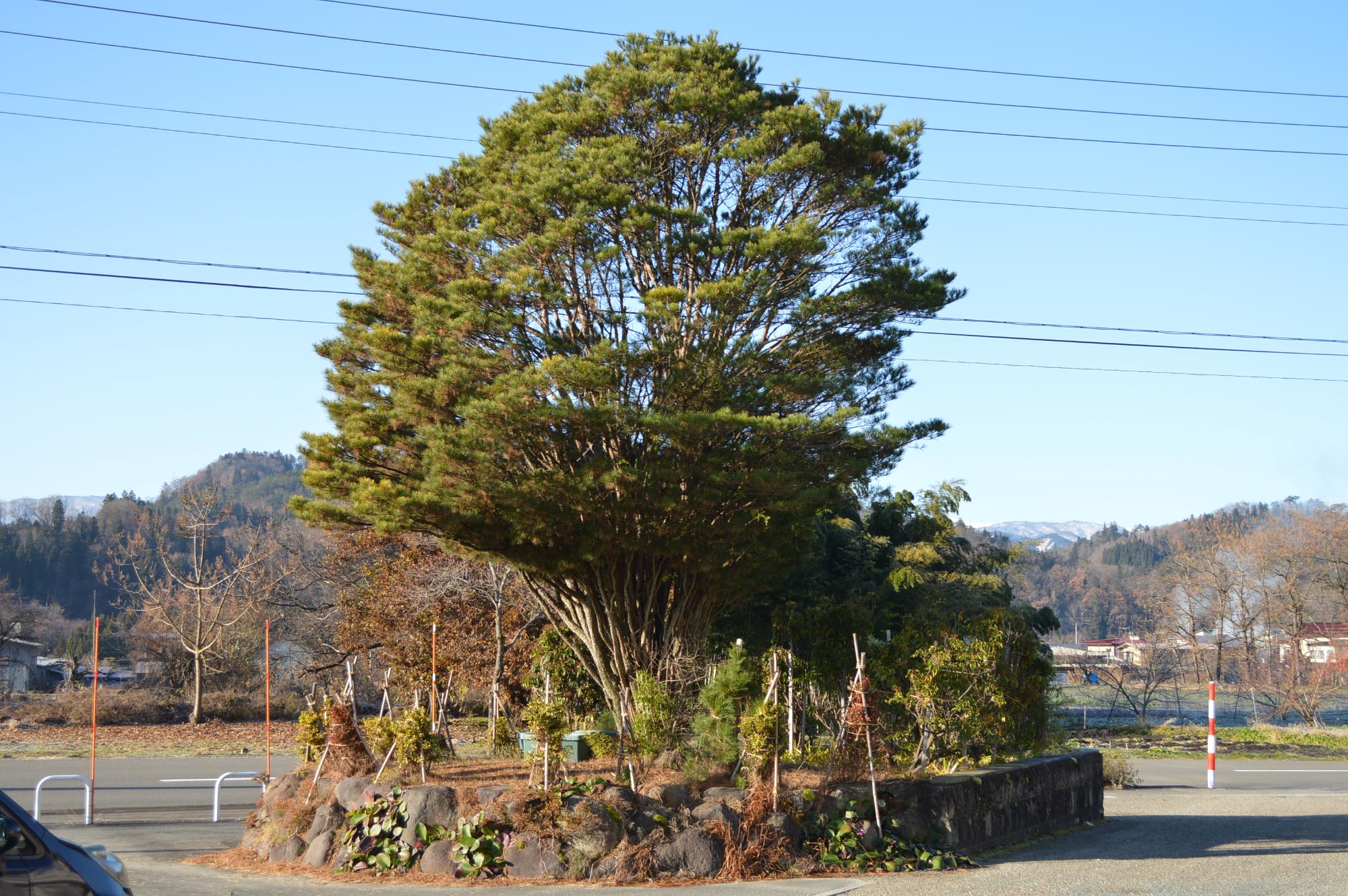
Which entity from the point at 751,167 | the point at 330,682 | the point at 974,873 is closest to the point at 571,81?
the point at 751,167

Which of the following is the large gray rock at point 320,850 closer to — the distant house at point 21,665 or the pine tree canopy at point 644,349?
the pine tree canopy at point 644,349

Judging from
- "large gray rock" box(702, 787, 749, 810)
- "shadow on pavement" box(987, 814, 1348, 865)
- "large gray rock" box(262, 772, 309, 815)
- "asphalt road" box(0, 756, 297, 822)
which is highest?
"large gray rock" box(702, 787, 749, 810)

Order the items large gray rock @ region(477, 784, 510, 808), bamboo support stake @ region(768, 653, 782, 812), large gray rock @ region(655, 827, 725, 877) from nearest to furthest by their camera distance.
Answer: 1. large gray rock @ region(655, 827, 725, 877)
2. large gray rock @ region(477, 784, 510, 808)
3. bamboo support stake @ region(768, 653, 782, 812)

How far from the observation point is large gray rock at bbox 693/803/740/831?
32.2 ft

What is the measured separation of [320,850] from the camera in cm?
1028

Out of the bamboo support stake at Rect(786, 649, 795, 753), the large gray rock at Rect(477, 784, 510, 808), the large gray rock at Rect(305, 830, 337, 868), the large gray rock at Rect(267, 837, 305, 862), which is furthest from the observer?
the bamboo support stake at Rect(786, 649, 795, 753)

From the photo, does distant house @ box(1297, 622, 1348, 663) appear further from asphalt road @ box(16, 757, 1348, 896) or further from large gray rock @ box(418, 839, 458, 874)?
large gray rock @ box(418, 839, 458, 874)

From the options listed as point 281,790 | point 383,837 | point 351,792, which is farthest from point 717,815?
point 281,790

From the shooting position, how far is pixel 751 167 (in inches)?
464

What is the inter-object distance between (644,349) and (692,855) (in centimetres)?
470

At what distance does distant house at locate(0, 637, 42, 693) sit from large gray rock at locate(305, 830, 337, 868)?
134 feet

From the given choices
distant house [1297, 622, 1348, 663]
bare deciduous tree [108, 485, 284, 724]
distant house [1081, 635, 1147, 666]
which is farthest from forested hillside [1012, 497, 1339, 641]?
bare deciduous tree [108, 485, 284, 724]

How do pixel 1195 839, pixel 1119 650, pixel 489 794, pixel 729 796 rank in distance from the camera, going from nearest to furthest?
pixel 489 794, pixel 729 796, pixel 1195 839, pixel 1119 650

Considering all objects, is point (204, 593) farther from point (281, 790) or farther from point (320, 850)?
point (320, 850)
